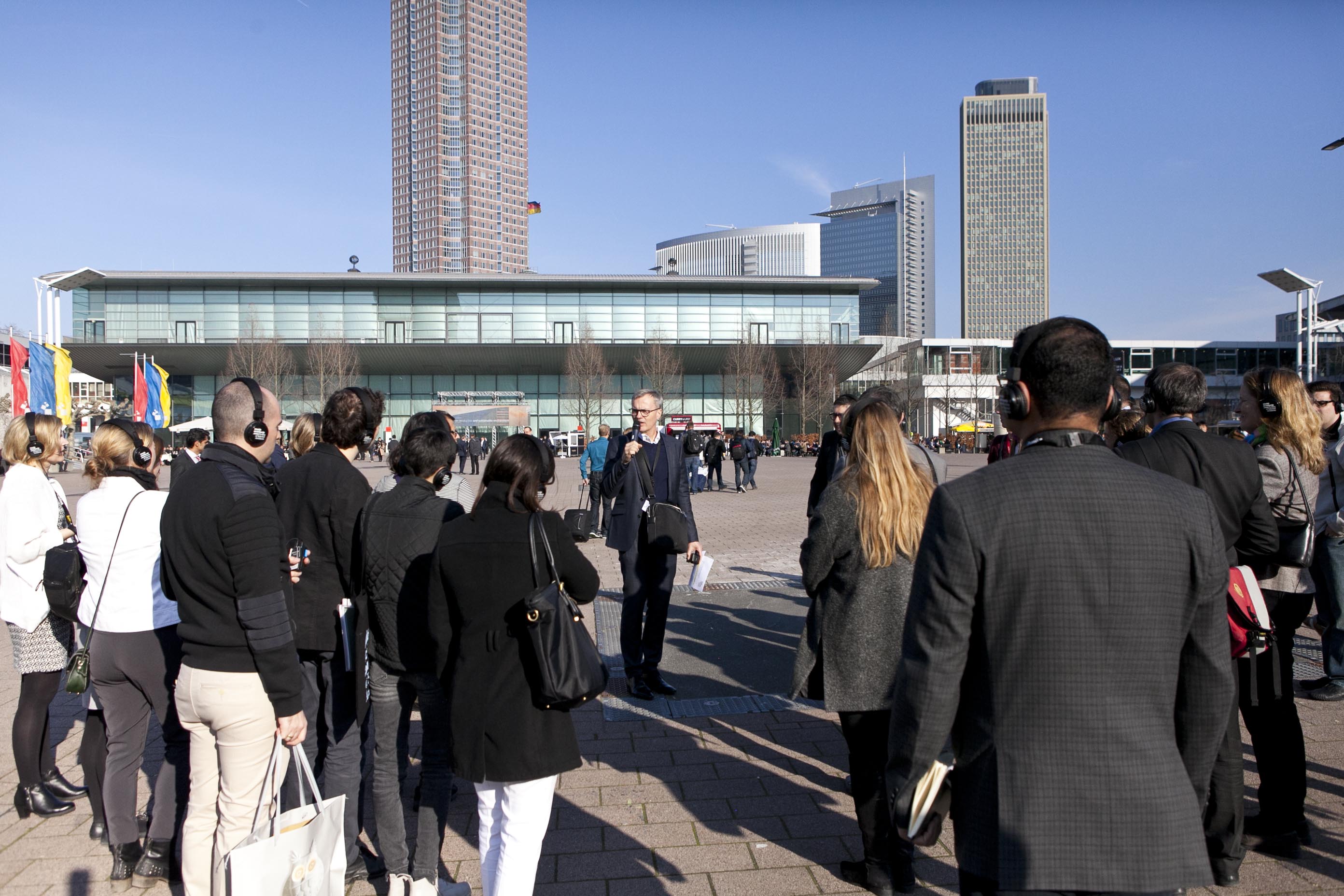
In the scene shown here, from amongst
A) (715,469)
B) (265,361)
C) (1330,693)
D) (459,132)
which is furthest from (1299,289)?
(459,132)

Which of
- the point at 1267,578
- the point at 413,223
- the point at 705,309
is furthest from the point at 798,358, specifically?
the point at 413,223

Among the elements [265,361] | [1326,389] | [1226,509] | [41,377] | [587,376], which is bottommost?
[1226,509]

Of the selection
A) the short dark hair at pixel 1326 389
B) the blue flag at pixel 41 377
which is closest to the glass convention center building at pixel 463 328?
the blue flag at pixel 41 377

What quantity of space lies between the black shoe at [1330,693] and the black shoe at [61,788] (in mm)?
6995

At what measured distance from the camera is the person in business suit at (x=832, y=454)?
6.01 meters

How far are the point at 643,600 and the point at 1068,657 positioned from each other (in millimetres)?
4400

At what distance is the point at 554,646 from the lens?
2770 mm

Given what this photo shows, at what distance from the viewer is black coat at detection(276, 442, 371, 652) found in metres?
3.66

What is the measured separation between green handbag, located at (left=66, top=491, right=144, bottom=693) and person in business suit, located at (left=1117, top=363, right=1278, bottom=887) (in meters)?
3.98

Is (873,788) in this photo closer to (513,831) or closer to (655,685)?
(513,831)

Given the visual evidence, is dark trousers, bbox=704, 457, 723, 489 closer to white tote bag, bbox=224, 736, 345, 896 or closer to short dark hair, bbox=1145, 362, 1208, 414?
short dark hair, bbox=1145, 362, 1208, 414

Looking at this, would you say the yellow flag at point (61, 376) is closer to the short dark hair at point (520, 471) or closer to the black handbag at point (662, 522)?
the black handbag at point (662, 522)

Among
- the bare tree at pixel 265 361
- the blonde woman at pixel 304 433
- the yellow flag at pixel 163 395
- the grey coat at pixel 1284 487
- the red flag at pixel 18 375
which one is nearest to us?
the grey coat at pixel 1284 487

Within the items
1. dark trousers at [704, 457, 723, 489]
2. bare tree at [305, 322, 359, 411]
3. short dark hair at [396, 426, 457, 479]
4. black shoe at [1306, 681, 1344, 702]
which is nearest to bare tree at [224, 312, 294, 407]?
bare tree at [305, 322, 359, 411]
